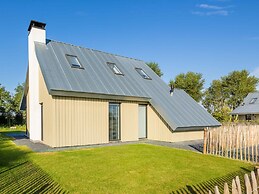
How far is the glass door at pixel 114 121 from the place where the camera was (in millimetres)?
13383

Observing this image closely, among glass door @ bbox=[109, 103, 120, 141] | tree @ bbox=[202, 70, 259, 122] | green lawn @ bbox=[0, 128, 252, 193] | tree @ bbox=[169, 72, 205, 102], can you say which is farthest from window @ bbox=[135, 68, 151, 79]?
tree @ bbox=[202, 70, 259, 122]

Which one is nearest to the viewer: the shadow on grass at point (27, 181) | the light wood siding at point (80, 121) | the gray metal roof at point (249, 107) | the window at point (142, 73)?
the shadow on grass at point (27, 181)

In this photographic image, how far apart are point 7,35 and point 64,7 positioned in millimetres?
6244

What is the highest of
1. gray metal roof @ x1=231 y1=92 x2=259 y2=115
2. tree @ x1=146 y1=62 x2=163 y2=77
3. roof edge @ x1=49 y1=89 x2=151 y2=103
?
tree @ x1=146 y1=62 x2=163 y2=77

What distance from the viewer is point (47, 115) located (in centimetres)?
1203

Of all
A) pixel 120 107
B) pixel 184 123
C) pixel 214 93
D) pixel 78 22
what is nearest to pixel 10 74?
pixel 78 22

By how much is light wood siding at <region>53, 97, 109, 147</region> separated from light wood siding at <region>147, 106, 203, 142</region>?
344 cm

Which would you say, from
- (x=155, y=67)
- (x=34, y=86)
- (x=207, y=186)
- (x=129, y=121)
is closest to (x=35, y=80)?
(x=34, y=86)

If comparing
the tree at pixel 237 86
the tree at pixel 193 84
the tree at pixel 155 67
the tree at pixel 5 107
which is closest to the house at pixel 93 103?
Result: the tree at pixel 5 107

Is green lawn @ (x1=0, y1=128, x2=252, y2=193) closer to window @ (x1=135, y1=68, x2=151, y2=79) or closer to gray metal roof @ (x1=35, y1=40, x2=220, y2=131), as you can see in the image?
gray metal roof @ (x1=35, y1=40, x2=220, y2=131)

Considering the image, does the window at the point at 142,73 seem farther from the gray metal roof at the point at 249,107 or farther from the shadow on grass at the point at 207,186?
the gray metal roof at the point at 249,107

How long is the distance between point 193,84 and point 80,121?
1620 inches

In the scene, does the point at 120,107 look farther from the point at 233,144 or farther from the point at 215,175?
the point at 215,175

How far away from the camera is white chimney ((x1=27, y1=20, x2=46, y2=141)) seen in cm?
1369
